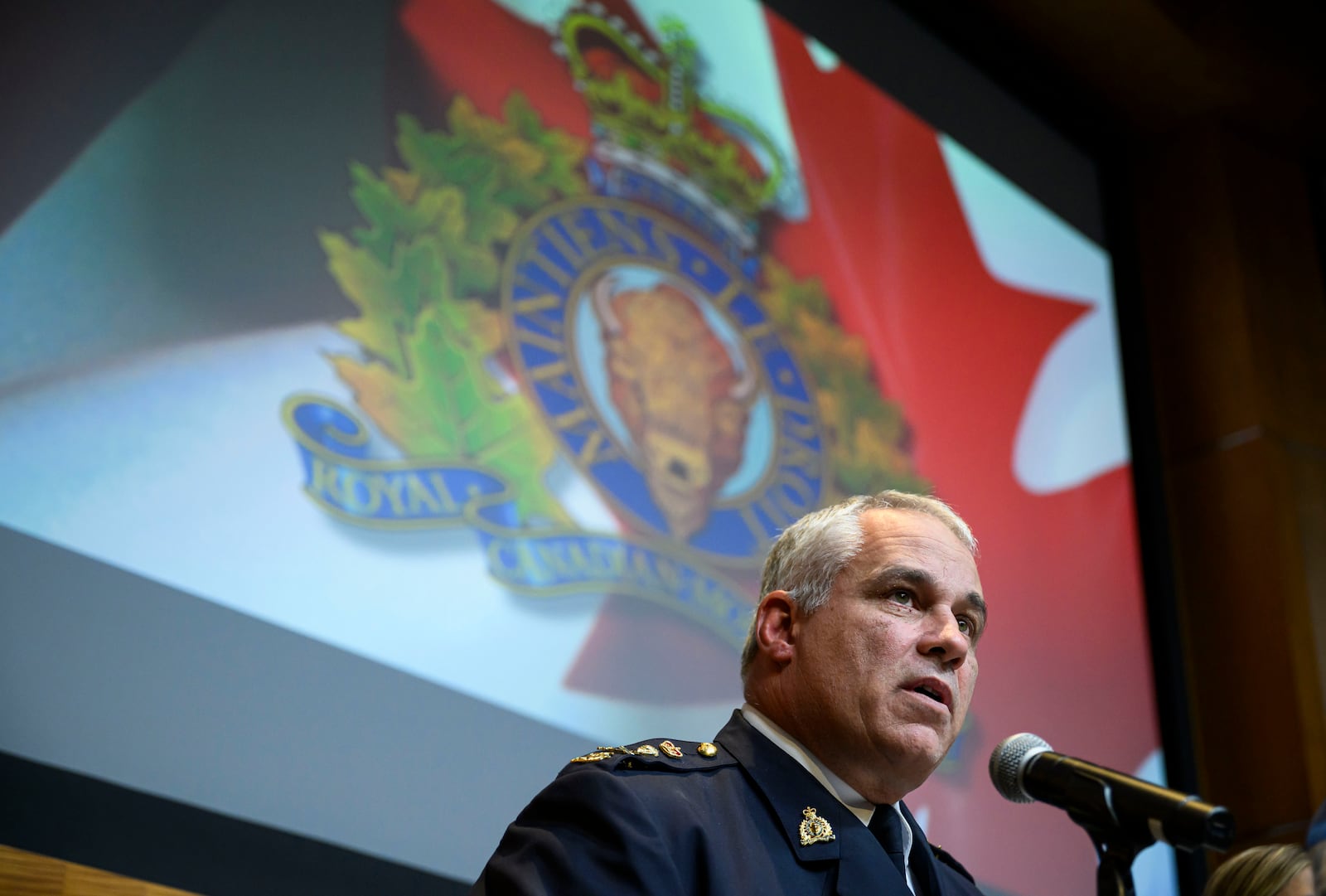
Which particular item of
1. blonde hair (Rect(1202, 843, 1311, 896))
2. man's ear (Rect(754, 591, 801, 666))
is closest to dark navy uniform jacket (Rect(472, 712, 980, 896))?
man's ear (Rect(754, 591, 801, 666))

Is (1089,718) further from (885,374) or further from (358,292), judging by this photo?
(358,292)

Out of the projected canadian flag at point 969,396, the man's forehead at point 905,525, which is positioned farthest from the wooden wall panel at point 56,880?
the projected canadian flag at point 969,396

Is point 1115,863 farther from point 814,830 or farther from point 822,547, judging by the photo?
point 822,547

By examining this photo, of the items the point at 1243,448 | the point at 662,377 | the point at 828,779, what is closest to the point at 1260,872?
the point at 828,779

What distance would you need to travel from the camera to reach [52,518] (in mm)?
2502

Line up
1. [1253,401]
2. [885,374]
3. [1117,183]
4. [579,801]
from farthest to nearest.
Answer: [1117,183] < [1253,401] < [885,374] < [579,801]

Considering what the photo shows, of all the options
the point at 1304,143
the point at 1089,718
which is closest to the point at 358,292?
the point at 1089,718

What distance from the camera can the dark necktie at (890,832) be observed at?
2.05m

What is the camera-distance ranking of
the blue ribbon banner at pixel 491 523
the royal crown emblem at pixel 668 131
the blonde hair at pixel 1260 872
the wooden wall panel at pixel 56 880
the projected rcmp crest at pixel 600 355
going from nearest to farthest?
the wooden wall panel at pixel 56 880 → the blonde hair at pixel 1260 872 → the blue ribbon banner at pixel 491 523 → the projected rcmp crest at pixel 600 355 → the royal crown emblem at pixel 668 131

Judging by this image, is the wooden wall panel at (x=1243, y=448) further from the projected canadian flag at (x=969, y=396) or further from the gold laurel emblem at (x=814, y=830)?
the gold laurel emblem at (x=814, y=830)

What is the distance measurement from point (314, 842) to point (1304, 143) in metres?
5.23

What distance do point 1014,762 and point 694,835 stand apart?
1.50ft

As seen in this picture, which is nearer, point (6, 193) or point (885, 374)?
point (6, 193)

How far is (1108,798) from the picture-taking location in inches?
71.4
